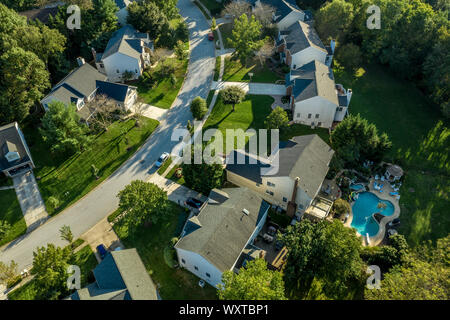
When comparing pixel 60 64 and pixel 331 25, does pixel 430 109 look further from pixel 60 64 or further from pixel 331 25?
pixel 60 64

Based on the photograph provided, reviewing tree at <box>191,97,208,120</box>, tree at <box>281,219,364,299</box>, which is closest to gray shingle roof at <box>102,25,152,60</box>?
tree at <box>191,97,208,120</box>

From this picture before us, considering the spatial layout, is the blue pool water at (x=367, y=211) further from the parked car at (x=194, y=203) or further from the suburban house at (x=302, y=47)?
the suburban house at (x=302, y=47)

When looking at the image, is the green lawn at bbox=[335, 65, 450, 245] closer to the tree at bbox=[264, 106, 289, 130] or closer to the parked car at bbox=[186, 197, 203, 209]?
the tree at bbox=[264, 106, 289, 130]

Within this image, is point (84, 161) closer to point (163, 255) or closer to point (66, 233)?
point (66, 233)

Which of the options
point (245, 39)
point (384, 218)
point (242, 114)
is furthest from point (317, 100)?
point (245, 39)

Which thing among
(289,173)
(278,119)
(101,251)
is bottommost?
(101,251)

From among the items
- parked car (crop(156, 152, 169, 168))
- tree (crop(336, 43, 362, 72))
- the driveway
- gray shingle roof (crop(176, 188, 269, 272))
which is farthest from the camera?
tree (crop(336, 43, 362, 72))
